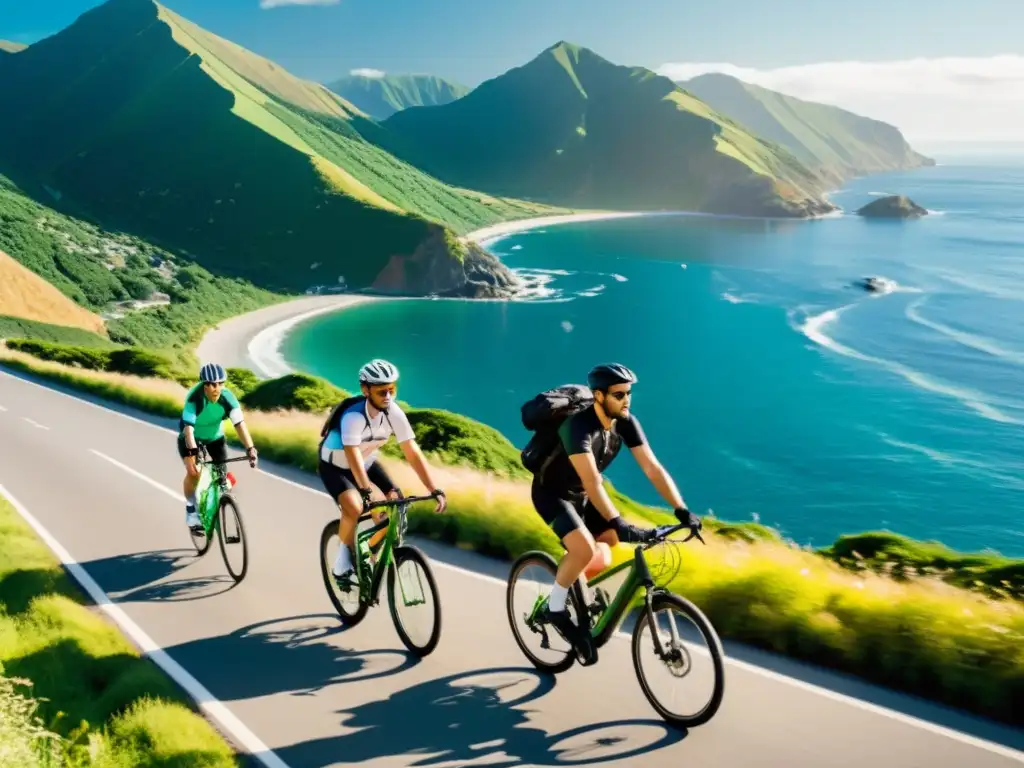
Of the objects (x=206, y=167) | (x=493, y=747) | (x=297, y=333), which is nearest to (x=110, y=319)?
(x=297, y=333)

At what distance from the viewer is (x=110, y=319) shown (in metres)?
100

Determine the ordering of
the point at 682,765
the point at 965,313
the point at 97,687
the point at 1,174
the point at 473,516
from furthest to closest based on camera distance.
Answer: the point at 1,174 → the point at 965,313 → the point at 473,516 → the point at 97,687 → the point at 682,765

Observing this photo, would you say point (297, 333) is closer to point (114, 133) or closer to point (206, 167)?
point (206, 167)

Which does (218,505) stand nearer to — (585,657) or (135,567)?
(135,567)

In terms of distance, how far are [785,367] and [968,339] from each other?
72.6ft

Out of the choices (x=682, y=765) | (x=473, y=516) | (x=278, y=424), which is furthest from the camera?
(x=278, y=424)

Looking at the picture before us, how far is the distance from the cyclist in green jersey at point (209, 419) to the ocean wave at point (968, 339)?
8783cm

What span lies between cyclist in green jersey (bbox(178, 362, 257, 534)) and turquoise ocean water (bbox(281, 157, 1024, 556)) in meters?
43.5

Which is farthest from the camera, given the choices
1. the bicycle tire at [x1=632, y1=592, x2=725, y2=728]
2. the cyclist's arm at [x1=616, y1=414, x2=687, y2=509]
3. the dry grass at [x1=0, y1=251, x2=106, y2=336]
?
the dry grass at [x1=0, y1=251, x2=106, y2=336]

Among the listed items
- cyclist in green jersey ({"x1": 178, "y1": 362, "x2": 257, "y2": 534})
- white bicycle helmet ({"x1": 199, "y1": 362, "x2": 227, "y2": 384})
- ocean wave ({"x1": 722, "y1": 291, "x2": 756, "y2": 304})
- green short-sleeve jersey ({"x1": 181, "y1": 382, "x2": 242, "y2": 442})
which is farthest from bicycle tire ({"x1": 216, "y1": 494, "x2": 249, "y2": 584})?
ocean wave ({"x1": 722, "y1": 291, "x2": 756, "y2": 304})

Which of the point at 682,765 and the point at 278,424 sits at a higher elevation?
the point at 278,424

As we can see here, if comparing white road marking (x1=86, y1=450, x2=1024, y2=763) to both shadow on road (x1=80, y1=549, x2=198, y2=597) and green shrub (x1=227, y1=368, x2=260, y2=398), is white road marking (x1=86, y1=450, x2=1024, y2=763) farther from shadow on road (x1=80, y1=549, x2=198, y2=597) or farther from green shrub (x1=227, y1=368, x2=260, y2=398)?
green shrub (x1=227, y1=368, x2=260, y2=398)

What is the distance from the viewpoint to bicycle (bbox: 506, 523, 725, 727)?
5.28 metres

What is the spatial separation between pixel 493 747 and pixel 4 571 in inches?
298
